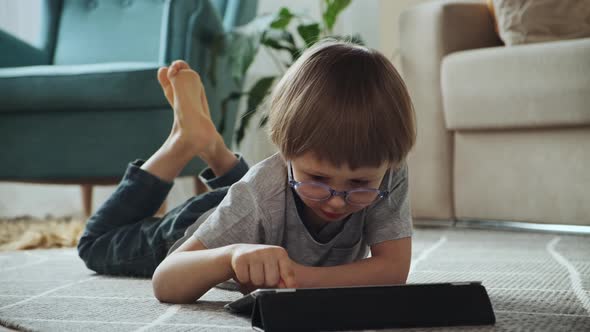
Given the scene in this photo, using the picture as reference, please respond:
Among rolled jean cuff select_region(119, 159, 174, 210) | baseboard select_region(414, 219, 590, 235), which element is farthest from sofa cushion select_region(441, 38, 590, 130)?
rolled jean cuff select_region(119, 159, 174, 210)

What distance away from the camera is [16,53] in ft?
7.86

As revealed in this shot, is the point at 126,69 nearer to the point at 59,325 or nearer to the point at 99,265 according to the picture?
the point at 99,265

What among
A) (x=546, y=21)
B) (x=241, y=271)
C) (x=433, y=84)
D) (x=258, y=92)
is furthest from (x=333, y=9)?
(x=241, y=271)

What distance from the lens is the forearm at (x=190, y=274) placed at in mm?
782

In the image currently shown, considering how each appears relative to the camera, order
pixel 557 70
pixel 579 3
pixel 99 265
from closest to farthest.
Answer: pixel 99 265 < pixel 557 70 < pixel 579 3

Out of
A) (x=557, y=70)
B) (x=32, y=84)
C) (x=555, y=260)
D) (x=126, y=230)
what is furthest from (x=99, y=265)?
(x=557, y=70)

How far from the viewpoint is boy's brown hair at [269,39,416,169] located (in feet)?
2.53

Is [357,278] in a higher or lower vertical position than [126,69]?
lower

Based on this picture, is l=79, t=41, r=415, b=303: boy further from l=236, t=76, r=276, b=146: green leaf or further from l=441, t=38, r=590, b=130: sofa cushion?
l=236, t=76, r=276, b=146: green leaf

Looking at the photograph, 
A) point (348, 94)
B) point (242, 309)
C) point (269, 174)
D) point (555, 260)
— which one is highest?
point (348, 94)

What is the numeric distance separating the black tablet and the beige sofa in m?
1.09

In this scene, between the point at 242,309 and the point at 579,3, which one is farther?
the point at 579,3

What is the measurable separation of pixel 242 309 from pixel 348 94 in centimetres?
26

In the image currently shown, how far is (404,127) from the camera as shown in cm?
81
